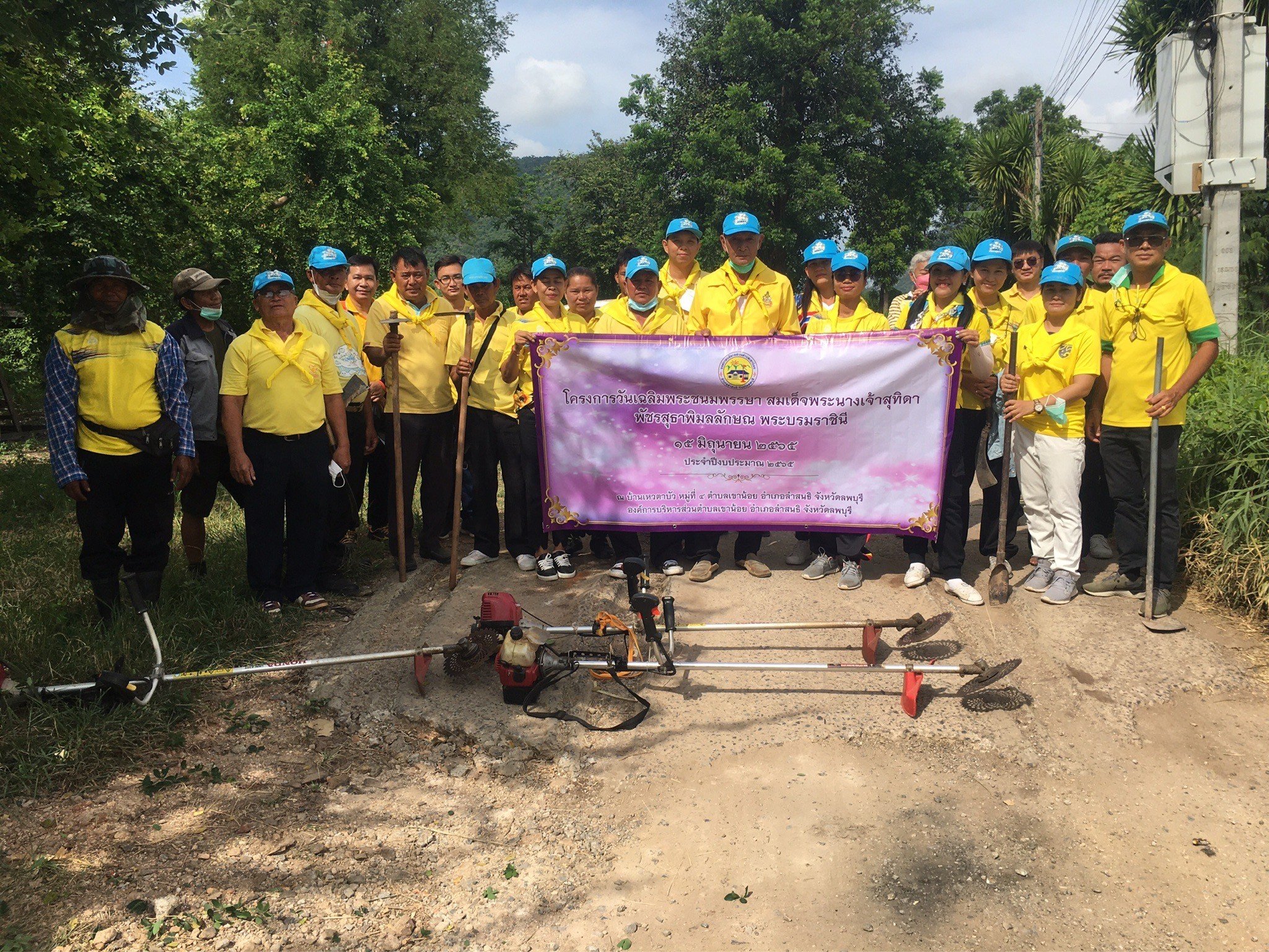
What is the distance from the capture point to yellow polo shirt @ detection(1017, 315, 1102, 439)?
5426 mm

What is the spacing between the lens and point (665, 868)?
11.4ft

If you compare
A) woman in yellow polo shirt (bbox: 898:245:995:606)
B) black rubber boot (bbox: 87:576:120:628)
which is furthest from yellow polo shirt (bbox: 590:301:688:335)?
black rubber boot (bbox: 87:576:120:628)

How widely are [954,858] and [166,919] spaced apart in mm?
2736

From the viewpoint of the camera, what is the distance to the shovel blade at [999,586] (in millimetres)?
5637

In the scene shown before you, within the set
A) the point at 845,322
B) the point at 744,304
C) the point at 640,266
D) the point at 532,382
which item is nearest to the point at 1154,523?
the point at 845,322

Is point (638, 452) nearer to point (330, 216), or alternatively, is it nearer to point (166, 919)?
point (166, 919)

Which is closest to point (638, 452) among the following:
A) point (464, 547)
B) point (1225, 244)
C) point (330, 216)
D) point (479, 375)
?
point (479, 375)

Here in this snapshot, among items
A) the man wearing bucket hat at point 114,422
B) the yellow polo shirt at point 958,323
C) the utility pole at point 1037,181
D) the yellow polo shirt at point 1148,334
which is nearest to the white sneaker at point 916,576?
the yellow polo shirt at point 958,323

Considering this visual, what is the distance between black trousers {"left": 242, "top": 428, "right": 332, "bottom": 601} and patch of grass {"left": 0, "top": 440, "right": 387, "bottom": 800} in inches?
8.2

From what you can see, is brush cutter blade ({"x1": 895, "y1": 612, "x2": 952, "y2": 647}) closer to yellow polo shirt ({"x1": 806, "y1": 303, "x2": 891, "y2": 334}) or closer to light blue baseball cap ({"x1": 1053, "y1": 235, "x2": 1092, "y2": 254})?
yellow polo shirt ({"x1": 806, "y1": 303, "x2": 891, "y2": 334})

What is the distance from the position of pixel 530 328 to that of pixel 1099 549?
409 cm

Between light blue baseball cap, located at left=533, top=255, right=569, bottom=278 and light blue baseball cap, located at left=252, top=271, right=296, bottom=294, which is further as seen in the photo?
light blue baseball cap, located at left=533, top=255, right=569, bottom=278

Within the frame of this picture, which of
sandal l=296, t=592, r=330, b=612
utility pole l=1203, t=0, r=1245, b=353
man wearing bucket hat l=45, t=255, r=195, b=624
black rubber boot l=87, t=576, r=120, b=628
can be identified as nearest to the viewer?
man wearing bucket hat l=45, t=255, r=195, b=624

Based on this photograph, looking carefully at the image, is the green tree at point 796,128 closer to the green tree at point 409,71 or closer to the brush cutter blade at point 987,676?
the green tree at point 409,71
